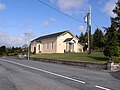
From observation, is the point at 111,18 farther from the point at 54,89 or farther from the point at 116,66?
the point at 54,89

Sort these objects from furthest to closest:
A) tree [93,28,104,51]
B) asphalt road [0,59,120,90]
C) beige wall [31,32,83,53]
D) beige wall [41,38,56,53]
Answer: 1. tree [93,28,104,51]
2. beige wall [41,38,56,53]
3. beige wall [31,32,83,53]
4. asphalt road [0,59,120,90]

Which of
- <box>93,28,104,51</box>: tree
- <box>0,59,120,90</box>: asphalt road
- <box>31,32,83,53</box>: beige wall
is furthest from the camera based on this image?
<box>93,28,104,51</box>: tree

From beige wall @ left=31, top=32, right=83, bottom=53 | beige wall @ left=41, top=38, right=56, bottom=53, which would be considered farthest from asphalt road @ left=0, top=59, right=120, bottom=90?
beige wall @ left=41, top=38, right=56, bottom=53

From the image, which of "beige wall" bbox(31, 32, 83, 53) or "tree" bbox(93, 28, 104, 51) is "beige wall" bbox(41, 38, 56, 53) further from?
"tree" bbox(93, 28, 104, 51)

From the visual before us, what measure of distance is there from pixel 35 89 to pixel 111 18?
3503 cm

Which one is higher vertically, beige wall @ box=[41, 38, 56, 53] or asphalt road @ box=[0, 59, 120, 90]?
beige wall @ box=[41, 38, 56, 53]

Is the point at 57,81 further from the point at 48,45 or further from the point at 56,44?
the point at 48,45

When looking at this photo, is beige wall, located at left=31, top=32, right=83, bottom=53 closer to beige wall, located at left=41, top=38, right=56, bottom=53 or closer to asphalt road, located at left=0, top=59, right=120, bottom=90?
beige wall, located at left=41, top=38, right=56, bottom=53

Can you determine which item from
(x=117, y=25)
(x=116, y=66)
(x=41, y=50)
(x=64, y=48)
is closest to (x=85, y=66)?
(x=116, y=66)

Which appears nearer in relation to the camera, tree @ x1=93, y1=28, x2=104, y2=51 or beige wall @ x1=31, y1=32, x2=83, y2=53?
beige wall @ x1=31, y1=32, x2=83, y2=53

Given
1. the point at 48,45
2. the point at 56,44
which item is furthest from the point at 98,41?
the point at 56,44

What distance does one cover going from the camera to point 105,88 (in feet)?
41.0

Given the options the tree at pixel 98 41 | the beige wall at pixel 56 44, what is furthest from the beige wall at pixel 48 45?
the tree at pixel 98 41

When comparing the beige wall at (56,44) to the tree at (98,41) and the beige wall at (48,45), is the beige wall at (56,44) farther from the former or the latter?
the tree at (98,41)
